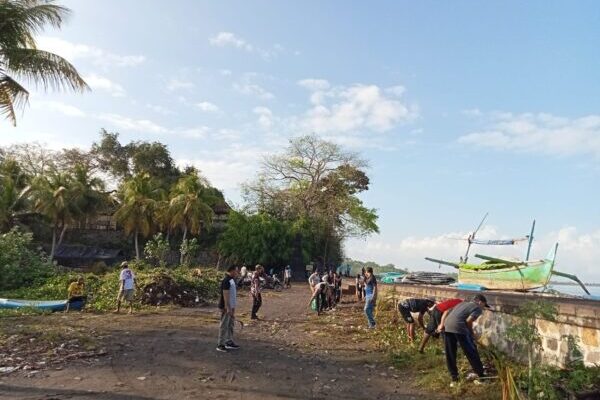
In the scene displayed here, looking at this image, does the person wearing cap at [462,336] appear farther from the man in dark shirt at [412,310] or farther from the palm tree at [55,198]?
the palm tree at [55,198]

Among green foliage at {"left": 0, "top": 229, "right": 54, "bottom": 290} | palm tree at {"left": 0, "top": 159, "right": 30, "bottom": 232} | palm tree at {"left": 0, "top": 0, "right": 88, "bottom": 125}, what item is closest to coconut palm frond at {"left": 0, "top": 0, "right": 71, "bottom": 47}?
palm tree at {"left": 0, "top": 0, "right": 88, "bottom": 125}

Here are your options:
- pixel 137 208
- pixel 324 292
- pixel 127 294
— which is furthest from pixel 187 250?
pixel 324 292

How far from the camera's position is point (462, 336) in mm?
7805

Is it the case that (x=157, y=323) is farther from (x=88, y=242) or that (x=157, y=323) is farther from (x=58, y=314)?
(x=88, y=242)

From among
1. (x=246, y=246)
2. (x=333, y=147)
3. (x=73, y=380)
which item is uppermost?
(x=333, y=147)

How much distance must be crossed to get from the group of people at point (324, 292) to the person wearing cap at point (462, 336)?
9.29 metres

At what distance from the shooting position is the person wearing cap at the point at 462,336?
7773 millimetres

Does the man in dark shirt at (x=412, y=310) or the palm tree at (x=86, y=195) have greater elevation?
the palm tree at (x=86, y=195)

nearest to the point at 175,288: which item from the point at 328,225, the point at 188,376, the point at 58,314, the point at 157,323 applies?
the point at 58,314

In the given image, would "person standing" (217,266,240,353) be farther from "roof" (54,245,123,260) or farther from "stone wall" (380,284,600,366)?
"roof" (54,245,123,260)

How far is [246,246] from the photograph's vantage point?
136 feet

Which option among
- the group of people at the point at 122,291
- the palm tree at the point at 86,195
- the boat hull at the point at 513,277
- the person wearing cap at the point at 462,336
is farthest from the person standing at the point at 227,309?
A: the palm tree at the point at 86,195

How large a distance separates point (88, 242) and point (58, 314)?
105ft

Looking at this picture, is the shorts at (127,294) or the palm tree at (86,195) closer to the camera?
the shorts at (127,294)
